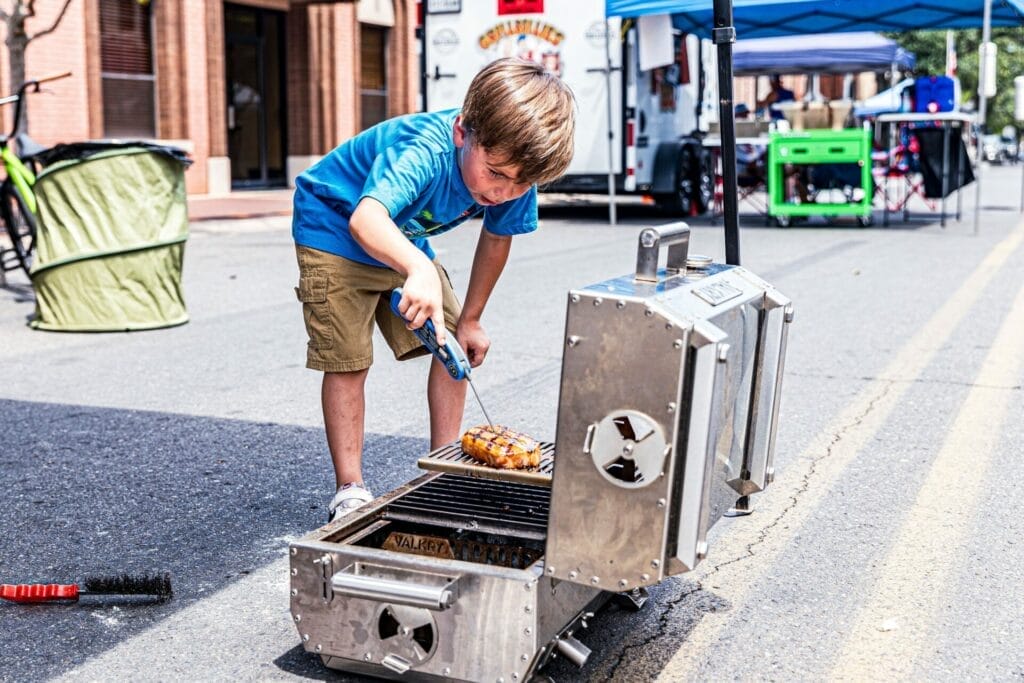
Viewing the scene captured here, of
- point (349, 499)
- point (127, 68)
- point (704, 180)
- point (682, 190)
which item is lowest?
point (349, 499)

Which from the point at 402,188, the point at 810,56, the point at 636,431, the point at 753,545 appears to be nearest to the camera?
the point at 636,431

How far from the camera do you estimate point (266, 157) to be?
74.4 feet

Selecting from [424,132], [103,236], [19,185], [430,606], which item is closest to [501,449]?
[430,606]

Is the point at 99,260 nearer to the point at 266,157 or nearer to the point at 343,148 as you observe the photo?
the point at 343,148

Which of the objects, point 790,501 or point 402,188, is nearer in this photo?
point 402,188

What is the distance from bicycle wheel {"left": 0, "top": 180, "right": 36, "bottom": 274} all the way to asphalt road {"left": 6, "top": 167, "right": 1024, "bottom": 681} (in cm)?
46

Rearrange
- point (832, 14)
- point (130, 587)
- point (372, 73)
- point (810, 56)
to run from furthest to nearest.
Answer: point (372, 73) → point (810, 56) → point (832, 14) → point (130, 587)

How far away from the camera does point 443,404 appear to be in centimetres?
365

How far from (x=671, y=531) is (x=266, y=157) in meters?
21.2

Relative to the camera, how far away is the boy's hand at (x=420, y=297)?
2.61m

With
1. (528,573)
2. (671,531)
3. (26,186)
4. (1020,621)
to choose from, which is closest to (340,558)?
(528,573)

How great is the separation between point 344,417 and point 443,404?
325mm

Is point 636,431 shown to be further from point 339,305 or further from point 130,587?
point 130,587

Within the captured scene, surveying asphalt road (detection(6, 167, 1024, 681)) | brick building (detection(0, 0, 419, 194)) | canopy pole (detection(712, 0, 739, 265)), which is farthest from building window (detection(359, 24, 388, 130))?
canopy pole (detection(712, 0, 739, 265))
